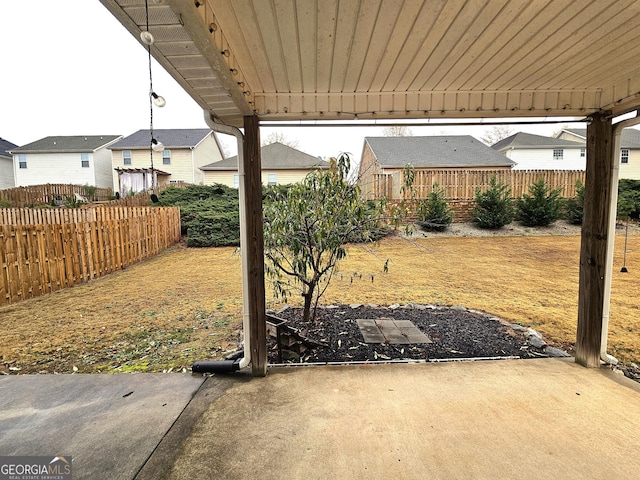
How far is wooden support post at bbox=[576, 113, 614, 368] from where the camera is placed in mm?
2650

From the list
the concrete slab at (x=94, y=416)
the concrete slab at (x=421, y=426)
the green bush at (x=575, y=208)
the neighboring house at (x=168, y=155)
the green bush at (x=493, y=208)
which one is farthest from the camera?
the neighboring house at (x=168, y=155)

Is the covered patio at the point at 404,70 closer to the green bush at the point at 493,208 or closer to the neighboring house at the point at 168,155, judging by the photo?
the green bush at the point at 493,208

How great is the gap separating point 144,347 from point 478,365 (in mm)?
3438

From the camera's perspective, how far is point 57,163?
21.5 metres


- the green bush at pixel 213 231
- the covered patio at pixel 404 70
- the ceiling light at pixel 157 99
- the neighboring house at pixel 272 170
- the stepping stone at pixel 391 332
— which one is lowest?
the stepping stone at pixel 391 332

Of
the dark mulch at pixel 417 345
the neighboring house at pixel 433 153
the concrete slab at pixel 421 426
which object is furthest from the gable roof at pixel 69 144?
the concrete slab at pixel 421 426

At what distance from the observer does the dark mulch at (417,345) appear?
317 centimetres

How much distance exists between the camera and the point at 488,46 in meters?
1.92

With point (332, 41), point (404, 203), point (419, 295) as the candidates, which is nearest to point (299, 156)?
point (419, 295)

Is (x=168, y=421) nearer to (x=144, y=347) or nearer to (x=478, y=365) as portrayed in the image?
(x=144, y=347)

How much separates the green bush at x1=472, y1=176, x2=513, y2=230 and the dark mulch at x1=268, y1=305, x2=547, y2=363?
8.25 meters

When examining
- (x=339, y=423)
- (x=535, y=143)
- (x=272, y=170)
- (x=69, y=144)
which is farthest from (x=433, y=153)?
(x=69, y=144)

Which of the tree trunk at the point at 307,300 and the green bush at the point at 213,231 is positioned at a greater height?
the green bush at the point at 213,231

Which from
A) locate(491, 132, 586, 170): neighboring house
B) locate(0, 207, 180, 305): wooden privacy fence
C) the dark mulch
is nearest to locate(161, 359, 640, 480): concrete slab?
the dark mulch
